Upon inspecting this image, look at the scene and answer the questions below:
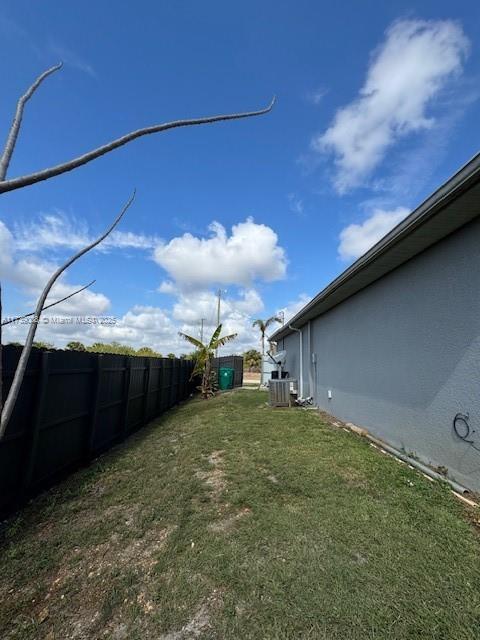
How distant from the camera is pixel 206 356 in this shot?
49.7ft

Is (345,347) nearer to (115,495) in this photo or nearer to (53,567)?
(115,495)

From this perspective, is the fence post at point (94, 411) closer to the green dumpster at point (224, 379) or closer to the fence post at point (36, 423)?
the fence post at point (36, 423)

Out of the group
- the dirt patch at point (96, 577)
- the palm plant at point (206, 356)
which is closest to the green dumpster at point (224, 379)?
the palm plant at point (206, 356)

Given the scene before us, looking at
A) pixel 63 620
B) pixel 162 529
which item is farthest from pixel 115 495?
pixel 63 620

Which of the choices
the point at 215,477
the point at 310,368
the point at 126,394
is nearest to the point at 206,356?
the point at 310,368

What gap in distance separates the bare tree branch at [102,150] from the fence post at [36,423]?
3655 millimetres

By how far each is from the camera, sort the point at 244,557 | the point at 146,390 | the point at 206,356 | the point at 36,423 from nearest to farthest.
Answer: the point at 244,557, the point at 36,423, the point at 146,390, the point at 206,356

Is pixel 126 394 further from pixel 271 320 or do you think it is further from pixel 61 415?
pixel 271 320

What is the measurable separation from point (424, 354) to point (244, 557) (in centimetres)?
377

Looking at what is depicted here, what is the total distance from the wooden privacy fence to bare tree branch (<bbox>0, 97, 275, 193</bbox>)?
3003 mm

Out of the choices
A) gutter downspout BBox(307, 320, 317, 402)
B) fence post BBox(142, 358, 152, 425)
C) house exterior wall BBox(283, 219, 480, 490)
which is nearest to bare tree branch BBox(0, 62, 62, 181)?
house exterior wall BBox(283, 219, 480, 490)

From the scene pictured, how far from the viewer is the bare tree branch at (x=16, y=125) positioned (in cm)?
77

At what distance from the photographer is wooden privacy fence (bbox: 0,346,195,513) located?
3479 mm

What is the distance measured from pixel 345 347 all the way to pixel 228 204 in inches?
271
